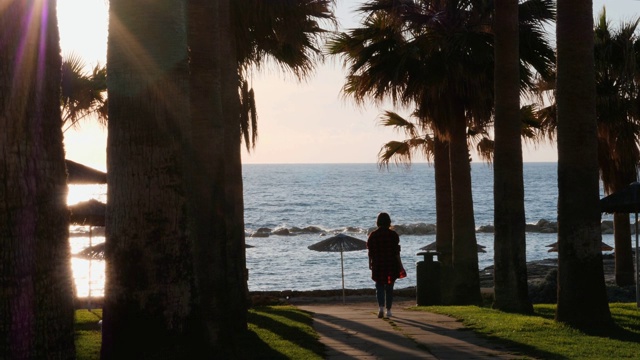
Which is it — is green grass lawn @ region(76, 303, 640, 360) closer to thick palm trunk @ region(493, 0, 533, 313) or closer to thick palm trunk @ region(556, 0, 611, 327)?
thick palm trunk @ region(556, 0, 611, 327)

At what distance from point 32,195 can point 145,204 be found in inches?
73.6

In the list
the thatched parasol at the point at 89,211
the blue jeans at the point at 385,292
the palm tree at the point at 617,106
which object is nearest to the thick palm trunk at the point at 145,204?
the blue jeans at the point at 385,292

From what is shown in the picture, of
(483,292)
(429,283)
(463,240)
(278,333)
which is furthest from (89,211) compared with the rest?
(483,292)

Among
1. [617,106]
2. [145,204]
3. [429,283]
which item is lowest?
[429,283]

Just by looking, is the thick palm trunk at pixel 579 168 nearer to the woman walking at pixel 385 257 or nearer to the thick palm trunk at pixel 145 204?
the woman walking at pixel 385 257

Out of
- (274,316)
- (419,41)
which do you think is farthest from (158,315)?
(419,41)

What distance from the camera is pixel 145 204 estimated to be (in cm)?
691

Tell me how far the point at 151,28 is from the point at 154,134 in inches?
34.1

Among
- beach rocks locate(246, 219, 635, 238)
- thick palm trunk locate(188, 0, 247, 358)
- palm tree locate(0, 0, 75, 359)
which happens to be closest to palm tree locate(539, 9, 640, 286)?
thick palm trunk locate(188, 0, 247, 358)

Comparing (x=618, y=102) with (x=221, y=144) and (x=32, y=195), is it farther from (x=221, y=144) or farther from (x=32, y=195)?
(x=32, y=195)

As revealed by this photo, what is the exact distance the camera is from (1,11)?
4.99 m

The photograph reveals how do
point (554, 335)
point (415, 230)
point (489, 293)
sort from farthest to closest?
point (415, 230) → point (489, 293) → point (554, 335)

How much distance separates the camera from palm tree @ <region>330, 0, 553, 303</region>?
19859 mm

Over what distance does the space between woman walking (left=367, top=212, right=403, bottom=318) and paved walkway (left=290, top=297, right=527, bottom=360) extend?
556mm
